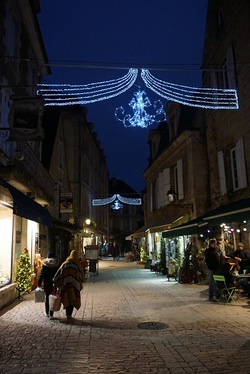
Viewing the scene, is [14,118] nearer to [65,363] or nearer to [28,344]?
[28,344]

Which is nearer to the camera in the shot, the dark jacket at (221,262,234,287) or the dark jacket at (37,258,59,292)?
the dark jacket at (37,258,59,292)

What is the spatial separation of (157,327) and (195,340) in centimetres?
117

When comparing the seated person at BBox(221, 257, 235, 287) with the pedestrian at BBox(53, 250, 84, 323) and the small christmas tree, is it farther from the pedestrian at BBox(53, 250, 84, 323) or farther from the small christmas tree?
the small christmas tree

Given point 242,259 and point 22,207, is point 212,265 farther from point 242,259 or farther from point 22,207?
point 22,207

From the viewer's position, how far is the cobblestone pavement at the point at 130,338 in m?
4.60

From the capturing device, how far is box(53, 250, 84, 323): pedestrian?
7.45 meters

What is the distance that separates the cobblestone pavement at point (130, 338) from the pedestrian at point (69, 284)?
0.37m

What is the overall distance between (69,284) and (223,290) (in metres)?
4.33

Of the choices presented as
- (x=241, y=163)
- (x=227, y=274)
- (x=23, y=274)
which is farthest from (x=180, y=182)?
(x=23, y=274)

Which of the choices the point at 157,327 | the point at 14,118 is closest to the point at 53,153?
the point at 14,118

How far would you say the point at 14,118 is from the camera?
861 centimetres

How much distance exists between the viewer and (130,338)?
19.7 ft

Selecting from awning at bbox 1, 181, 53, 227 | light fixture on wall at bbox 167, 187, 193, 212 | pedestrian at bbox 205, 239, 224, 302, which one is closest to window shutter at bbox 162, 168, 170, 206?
light fixture on wall at bbox 167, 187, 193, 212

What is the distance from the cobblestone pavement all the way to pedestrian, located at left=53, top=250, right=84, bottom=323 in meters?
0.37
